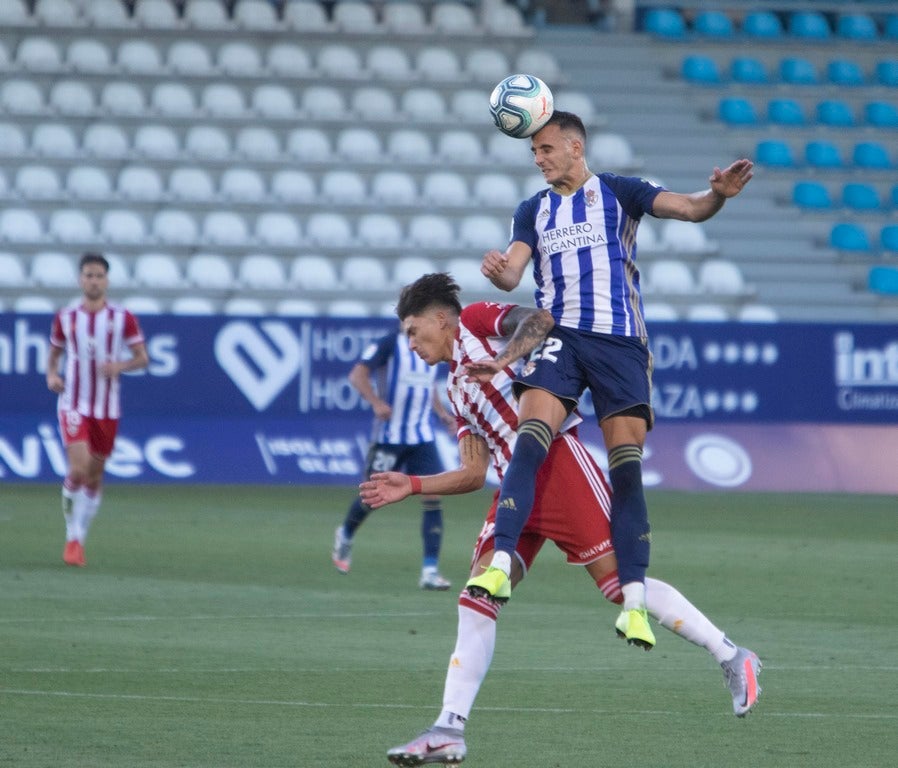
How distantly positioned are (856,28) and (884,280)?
5.88 meters

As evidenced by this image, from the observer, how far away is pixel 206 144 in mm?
23250

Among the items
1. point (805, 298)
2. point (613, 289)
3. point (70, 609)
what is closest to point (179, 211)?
point (805, 298)

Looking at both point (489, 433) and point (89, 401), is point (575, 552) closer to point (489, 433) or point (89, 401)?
point (489, 433)

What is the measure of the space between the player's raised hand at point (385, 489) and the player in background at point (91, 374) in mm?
7211

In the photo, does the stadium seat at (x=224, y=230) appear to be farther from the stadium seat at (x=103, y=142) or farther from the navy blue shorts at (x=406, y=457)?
the navy blue shorts at (x=406, y=457)

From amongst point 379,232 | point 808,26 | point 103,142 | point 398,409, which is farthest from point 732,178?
point 808,26

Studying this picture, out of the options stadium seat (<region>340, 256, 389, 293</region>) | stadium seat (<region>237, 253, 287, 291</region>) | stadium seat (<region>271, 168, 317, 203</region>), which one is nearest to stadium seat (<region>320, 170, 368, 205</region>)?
stadium seat (<region>271, 168, 317, 203</region>)

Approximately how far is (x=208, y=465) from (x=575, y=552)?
42.5 feet

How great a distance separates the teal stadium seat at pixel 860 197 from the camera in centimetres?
2558

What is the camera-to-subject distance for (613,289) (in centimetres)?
679

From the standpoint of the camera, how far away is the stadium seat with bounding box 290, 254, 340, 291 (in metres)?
21.7

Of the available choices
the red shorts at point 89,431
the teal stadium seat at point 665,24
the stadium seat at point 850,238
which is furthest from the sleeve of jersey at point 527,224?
the teal stadium seat at point 665,24

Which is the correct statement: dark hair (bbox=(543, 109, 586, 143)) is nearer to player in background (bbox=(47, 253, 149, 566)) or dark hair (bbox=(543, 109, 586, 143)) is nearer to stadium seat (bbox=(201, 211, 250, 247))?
player in background (bbox=(47, 253, 149, 566))

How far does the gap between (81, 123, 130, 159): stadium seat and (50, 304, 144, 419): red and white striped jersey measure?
10.1 m
